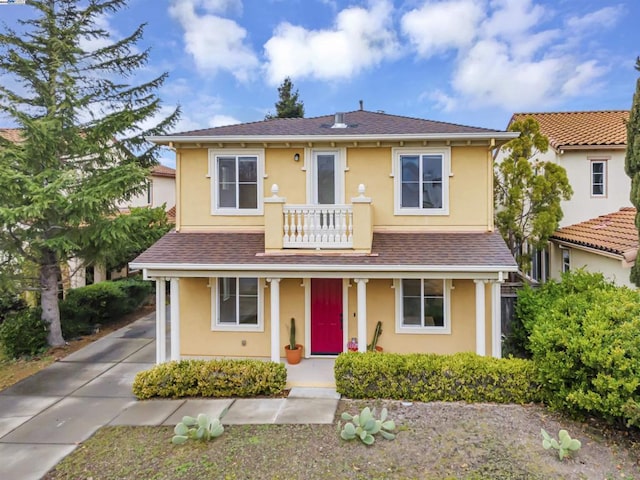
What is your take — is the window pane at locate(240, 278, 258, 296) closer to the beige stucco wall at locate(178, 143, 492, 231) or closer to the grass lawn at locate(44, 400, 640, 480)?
the beige stucco wall at locate(178, 143, 492, 231)

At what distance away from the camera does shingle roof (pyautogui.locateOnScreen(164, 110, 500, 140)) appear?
34.0 feet

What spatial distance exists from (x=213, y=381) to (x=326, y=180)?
594cm

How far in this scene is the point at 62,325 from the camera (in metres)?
13.2

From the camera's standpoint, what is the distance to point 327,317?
34.8 ft

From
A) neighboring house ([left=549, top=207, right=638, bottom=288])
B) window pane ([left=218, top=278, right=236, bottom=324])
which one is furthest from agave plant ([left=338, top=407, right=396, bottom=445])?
neighboring house ([left=549, top=207, right=638, bottom=288])

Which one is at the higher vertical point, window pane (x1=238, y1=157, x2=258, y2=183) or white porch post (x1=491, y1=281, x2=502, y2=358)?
window pane (x1=238, y1=157, x2=258, y2=183)

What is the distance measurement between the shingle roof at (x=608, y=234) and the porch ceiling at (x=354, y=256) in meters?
3.21

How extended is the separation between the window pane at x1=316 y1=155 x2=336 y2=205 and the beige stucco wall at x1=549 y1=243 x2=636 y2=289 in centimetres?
695

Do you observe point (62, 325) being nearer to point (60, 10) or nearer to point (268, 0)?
point (60, 10)

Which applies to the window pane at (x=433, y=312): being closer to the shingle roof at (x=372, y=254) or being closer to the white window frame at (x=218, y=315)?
the shingle roof at (x=372, y=254)

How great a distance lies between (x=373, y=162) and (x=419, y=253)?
294 cm

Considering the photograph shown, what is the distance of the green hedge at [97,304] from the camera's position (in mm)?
13570

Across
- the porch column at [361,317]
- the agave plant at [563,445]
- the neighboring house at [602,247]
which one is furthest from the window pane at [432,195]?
the agave plant at [563,445]

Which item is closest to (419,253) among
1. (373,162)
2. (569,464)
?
(373,162)
